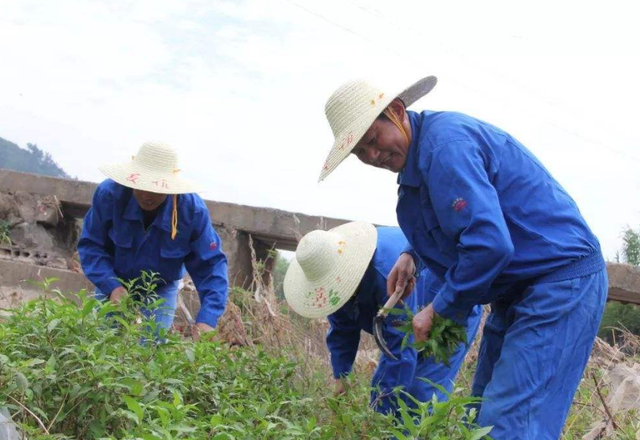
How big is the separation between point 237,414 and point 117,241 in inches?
100

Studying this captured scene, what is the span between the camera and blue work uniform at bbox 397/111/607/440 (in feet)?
10.4

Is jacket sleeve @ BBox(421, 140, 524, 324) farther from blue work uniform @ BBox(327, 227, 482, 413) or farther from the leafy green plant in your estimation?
blue work uniform @ BBox(327, 227, 482, 413)

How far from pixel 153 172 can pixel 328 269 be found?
1387 millimetres

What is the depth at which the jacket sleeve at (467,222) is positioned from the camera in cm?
311

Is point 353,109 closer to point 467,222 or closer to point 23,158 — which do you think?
point 467,222

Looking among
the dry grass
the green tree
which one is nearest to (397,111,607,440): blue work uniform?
the dry grass

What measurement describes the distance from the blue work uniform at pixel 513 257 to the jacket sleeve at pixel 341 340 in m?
1.12

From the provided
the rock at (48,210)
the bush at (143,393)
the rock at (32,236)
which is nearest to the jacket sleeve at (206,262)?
the bush at (143,393)

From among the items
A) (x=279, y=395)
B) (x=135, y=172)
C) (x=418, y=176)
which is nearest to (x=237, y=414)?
(x=279, y=395)

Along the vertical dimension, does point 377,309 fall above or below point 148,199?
above

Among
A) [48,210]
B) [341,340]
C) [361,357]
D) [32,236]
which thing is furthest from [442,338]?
[32,236]

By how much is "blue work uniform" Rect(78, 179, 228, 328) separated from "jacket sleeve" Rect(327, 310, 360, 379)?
36.1 inches

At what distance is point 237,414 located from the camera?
304 centimetres

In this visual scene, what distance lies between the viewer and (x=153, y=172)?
5.22 meters
